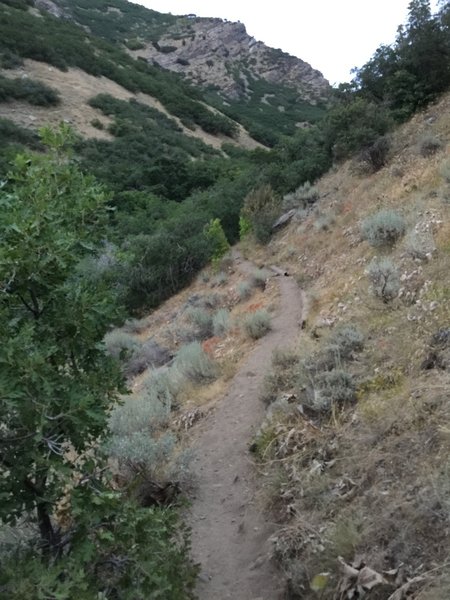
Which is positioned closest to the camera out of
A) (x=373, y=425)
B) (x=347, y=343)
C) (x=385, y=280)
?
(x=373, y=425)

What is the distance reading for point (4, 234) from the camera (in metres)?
3.03

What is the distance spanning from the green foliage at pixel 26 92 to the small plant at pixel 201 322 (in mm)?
24959

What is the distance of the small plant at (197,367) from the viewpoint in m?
9.24

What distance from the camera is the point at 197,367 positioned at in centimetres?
938

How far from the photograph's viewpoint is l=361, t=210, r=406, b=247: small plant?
31.0 feet

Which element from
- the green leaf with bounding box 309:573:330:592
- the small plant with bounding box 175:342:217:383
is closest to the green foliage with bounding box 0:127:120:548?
the green leaf with bounding box 309:573:330:592

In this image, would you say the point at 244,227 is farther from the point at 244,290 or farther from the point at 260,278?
the point at 244,290

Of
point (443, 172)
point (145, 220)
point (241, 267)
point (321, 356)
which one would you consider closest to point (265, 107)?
point (145, 220)

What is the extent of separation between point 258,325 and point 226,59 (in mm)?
75429

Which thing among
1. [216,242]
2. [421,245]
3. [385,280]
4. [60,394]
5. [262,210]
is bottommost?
[216,242]

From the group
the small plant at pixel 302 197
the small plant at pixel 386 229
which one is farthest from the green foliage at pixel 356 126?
the small plant at pixel 386 229

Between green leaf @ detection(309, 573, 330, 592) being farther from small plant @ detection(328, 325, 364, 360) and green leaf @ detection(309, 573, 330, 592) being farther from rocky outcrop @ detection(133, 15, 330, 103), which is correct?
rocky outcrop @ detection(133, 15, 330, 103)

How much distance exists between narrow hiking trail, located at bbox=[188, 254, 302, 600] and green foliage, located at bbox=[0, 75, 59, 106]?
29666mm

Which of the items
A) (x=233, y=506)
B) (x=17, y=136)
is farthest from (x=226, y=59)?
(x=233, y=506)
